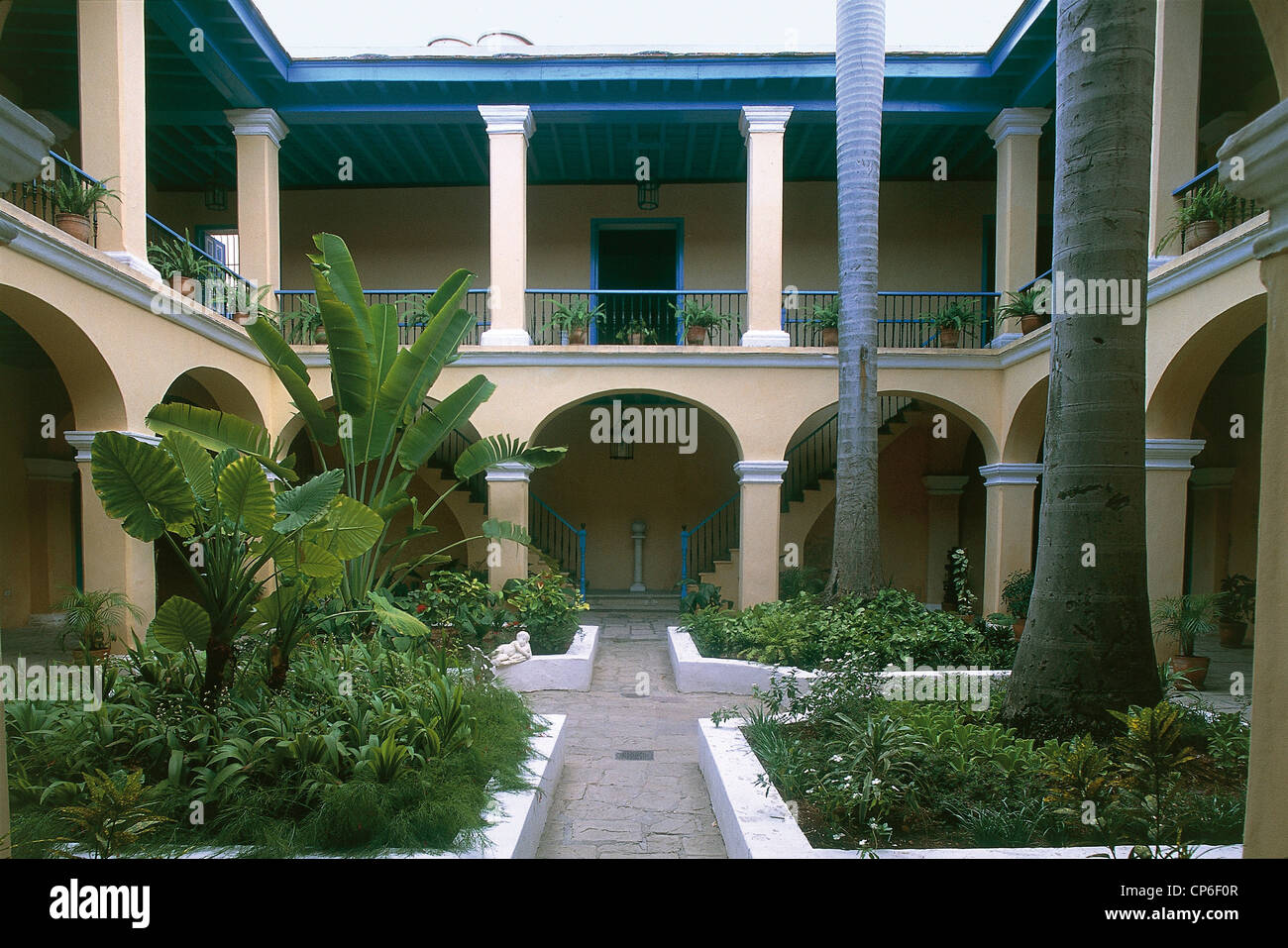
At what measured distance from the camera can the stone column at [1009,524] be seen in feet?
34.5

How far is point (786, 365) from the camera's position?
423 inches

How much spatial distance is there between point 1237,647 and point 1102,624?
8116 mm

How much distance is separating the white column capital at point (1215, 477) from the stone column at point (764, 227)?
24.1 feet

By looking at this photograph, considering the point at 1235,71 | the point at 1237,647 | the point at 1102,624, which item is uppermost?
the point at 1235,71

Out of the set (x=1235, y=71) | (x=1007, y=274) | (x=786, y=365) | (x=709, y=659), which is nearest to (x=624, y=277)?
(x=786, y=365)

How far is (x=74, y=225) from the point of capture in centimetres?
689

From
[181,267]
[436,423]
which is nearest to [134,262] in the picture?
[181,267]

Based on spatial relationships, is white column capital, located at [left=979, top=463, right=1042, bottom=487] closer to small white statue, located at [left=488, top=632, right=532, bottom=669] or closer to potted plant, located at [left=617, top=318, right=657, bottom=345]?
potted plant, located at [left=617, top=318, right=657, bottom=345]

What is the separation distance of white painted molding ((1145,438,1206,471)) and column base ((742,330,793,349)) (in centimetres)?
474

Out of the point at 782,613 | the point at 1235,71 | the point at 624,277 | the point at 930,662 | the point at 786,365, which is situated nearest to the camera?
the point at 930,662

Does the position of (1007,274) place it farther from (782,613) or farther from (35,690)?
(35,690)

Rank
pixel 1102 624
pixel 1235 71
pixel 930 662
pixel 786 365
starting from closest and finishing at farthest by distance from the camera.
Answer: pixel 1102 624 → pixel 930 662 → pixel 1235 71 → pixel 786 365

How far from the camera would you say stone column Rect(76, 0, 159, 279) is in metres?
7.33

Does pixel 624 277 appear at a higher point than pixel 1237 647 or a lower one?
higher
